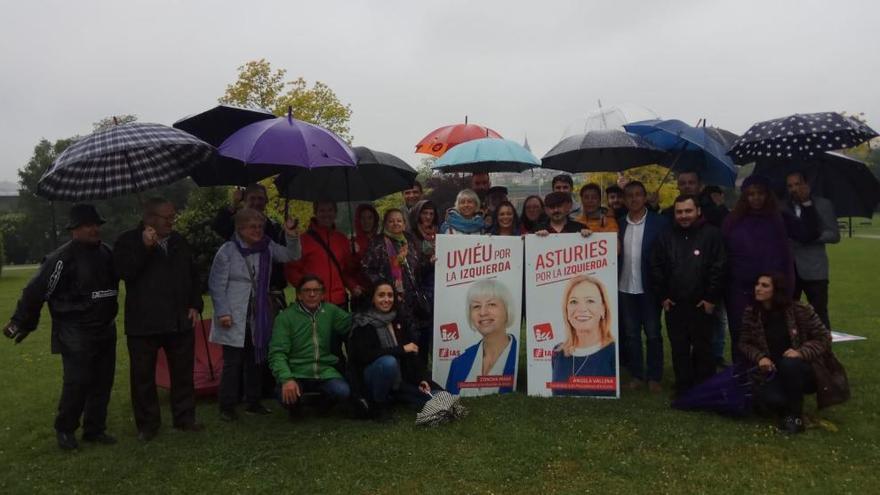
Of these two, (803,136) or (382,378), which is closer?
(382,378)

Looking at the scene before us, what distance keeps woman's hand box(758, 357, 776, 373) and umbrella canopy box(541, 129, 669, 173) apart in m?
2.46

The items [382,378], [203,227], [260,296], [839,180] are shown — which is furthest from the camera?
[203,227]

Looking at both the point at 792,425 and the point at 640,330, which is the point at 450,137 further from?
the point at 792,425

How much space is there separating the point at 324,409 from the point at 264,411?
23.8 inches

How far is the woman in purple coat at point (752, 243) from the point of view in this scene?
17.4ft

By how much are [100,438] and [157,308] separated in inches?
47.4

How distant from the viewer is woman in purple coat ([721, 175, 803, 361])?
17.4 feet

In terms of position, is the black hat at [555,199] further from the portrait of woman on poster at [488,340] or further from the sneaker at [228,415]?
the sneaker at [228,415]

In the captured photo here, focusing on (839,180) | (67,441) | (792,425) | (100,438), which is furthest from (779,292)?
(67,441)

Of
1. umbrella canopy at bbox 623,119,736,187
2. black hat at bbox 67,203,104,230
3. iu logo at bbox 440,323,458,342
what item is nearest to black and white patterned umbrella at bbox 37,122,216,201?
black hat at bbox 67,203,104,230

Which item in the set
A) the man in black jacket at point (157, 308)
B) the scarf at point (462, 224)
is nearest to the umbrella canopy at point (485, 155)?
the scarf at point (462, 224)

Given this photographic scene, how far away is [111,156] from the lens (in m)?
5.16

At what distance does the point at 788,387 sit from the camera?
486cm

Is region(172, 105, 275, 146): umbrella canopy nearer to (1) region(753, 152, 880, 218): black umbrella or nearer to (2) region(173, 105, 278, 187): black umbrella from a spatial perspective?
(2) region(173, 105, 278, 187): black umbrella
